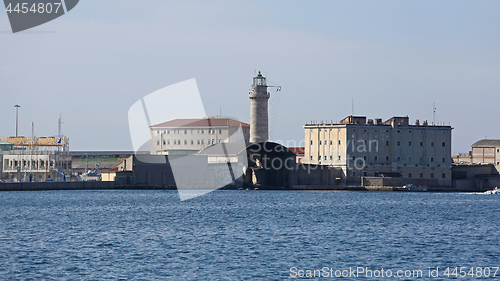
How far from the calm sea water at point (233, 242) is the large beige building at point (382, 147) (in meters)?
41.7

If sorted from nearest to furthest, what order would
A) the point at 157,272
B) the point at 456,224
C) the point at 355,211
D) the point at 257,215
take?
the point at 157,272 < the point at 456,224 < the point at 257,215 < the point at 355,211

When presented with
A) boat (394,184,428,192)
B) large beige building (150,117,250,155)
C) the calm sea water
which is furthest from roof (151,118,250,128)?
the calm sea water

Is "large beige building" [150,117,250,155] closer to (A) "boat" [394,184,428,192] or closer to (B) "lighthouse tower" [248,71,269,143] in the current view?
(B) "lighthouse tower" [248,71,269,143]

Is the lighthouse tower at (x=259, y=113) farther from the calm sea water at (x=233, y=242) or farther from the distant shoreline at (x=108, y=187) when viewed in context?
the calm sea water at (x=233, y=242)

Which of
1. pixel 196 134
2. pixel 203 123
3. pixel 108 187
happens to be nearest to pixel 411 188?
pixel 108 187

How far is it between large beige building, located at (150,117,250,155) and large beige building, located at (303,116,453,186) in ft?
106

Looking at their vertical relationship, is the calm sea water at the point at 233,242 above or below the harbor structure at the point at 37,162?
below

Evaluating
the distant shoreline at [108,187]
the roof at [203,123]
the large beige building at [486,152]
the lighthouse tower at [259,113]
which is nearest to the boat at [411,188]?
the distant shoreline at [108,187]

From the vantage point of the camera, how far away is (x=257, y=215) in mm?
52906

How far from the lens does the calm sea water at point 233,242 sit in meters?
27.3

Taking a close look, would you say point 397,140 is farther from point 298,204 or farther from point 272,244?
point 272,244

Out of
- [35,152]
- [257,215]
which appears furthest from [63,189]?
[257,215]

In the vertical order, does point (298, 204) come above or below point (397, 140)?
below

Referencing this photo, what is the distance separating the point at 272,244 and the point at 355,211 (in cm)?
2515
